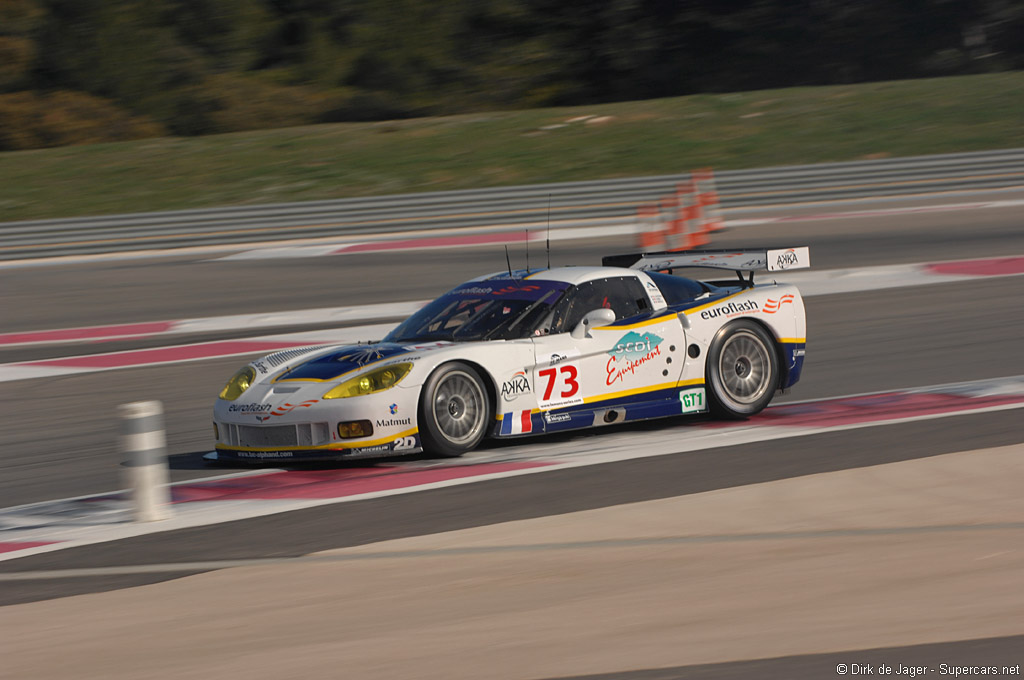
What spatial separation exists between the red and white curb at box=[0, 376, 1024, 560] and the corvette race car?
0.17 metres

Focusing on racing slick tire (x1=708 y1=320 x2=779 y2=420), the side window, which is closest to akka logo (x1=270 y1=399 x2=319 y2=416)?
the side window

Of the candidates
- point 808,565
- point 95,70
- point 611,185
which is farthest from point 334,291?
point 95,70

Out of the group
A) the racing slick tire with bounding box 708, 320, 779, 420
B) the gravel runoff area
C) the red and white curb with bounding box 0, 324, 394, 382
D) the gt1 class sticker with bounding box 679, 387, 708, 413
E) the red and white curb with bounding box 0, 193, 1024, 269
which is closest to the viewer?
the gravel runoff area

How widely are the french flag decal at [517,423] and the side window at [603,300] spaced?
643 mm

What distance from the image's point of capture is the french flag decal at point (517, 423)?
8266 millimetres

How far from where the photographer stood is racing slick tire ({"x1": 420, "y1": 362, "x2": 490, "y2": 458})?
26.1 ft

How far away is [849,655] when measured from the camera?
445 centimetres

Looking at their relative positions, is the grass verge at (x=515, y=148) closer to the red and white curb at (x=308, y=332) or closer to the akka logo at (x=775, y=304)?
the red and white curb at (x=308, y=332)

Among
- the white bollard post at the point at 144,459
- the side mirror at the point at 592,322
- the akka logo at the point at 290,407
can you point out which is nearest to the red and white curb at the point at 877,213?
the side mirror at the point at 592,322

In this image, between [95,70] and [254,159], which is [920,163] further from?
[95,70]

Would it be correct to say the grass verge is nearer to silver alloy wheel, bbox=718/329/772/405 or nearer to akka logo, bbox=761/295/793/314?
akka logo, bbox=761/295/793/314

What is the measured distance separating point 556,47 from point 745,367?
3007 cm

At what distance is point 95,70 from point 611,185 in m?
18.9

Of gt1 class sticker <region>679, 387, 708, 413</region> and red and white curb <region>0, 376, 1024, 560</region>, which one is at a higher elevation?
gt1 class sticker <region>679, 387, 708, 413</region>
